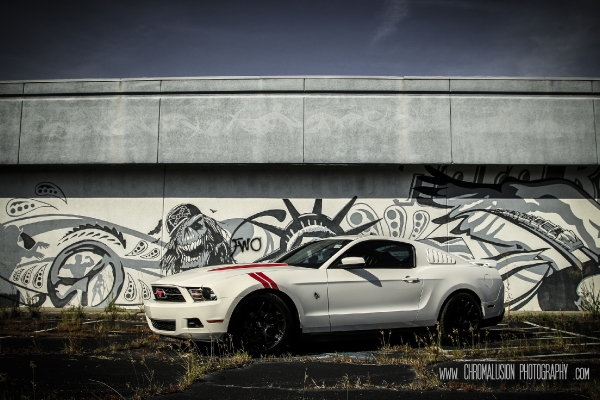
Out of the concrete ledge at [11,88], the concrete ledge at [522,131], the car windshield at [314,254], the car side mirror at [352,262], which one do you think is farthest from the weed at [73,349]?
the concrete ledge at [522,131]

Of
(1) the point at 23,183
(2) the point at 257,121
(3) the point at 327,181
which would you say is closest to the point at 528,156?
(3) the point at 327,181

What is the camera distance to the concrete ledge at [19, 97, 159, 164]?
42.5 feet

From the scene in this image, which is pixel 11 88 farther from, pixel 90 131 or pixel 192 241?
pixel 192 241

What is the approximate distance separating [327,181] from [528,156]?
15.5 ft

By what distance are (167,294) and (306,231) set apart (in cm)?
676

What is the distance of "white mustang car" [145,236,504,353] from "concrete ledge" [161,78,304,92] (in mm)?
5867

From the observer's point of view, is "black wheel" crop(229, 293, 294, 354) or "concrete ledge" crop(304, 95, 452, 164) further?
"concrete ledge" crop(304, 95, 452, 164)

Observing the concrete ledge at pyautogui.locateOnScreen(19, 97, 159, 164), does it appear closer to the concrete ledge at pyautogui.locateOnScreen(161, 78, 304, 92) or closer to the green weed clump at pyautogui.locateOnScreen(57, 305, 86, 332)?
the concrete ledge at pyautogui.locateOnScreen(161, 78, 304, 92)

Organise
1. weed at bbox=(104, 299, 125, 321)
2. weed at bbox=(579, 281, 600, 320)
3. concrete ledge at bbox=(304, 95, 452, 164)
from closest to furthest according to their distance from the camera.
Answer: weed at bbox=(104, 299, 125, 321) < weed at bbox=(579, 281, 600, 320) < concrete ledge at bbox=(304, 95, 452, 164)

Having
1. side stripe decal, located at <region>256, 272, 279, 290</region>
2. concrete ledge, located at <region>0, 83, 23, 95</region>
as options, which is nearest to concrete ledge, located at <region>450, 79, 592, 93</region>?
side stripe decal, located at <region>256, 272, 279, 290</region>

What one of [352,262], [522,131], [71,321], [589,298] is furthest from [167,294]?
[589,298]

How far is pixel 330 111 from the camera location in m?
12.9

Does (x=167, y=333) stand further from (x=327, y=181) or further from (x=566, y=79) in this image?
(x=566, y=79)

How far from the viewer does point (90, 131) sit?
1306 cm
